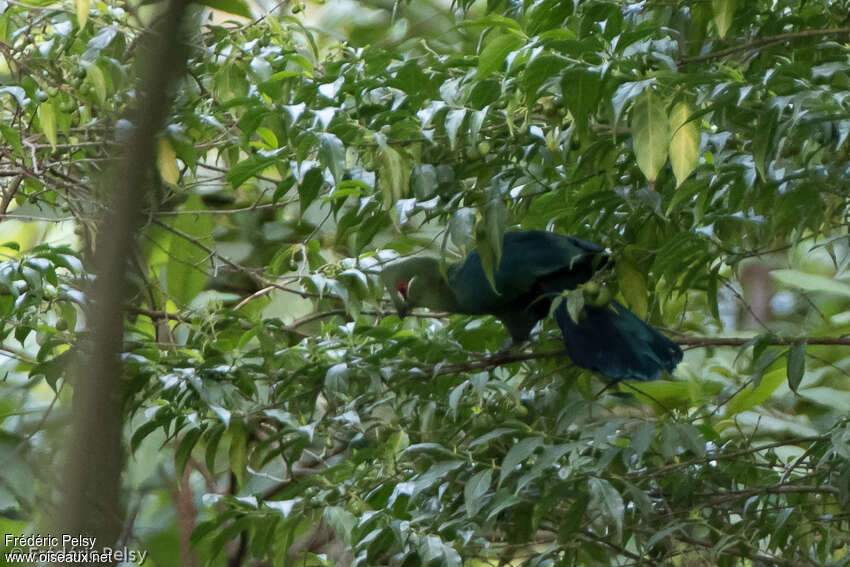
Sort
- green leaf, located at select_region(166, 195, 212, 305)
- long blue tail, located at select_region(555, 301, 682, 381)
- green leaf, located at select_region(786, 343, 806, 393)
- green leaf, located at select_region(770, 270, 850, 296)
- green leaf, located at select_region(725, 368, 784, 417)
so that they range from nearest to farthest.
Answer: green leaf, located at select_region(786, 343, 806, 393)
long blue tail, located at select_region(555, 301, 682, 381)
green leaf, located at select_region(725, 368, 784, 417)
green leaf, located at select_region(770, 270, 850, 296)
green leaf, located at select_region(166, 195, 212, 305)

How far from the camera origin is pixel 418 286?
2400 mm

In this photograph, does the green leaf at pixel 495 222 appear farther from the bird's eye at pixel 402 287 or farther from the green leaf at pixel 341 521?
the bird's eye at pixel 402 287

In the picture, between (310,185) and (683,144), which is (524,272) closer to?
(310,185)

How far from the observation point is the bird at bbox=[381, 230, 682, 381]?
2.00 metres

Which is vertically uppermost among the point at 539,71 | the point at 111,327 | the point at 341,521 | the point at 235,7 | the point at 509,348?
the point at 235,7

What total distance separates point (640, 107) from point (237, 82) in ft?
Answer: 3.44

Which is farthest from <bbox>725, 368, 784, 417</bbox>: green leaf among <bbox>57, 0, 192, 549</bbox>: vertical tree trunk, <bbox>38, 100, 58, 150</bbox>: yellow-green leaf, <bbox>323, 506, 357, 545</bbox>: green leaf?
<bbox>57, 0, 192, 549</bbox>: vertical tree trunk

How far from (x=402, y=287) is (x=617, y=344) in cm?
60

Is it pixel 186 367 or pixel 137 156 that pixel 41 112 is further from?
pixel 137 156

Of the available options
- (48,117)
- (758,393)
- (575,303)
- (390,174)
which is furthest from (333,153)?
(758,393)

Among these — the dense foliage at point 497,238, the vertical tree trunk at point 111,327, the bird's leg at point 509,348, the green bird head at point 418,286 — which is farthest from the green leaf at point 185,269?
the vertical tree trunk at point 111,327

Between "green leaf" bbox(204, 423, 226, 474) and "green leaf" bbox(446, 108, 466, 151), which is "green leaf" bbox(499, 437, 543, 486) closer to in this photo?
"green leaf" bbox(446, 108, 466, 151)

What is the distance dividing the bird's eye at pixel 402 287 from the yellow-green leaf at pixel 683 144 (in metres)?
1.01

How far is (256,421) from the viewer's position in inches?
85.2
